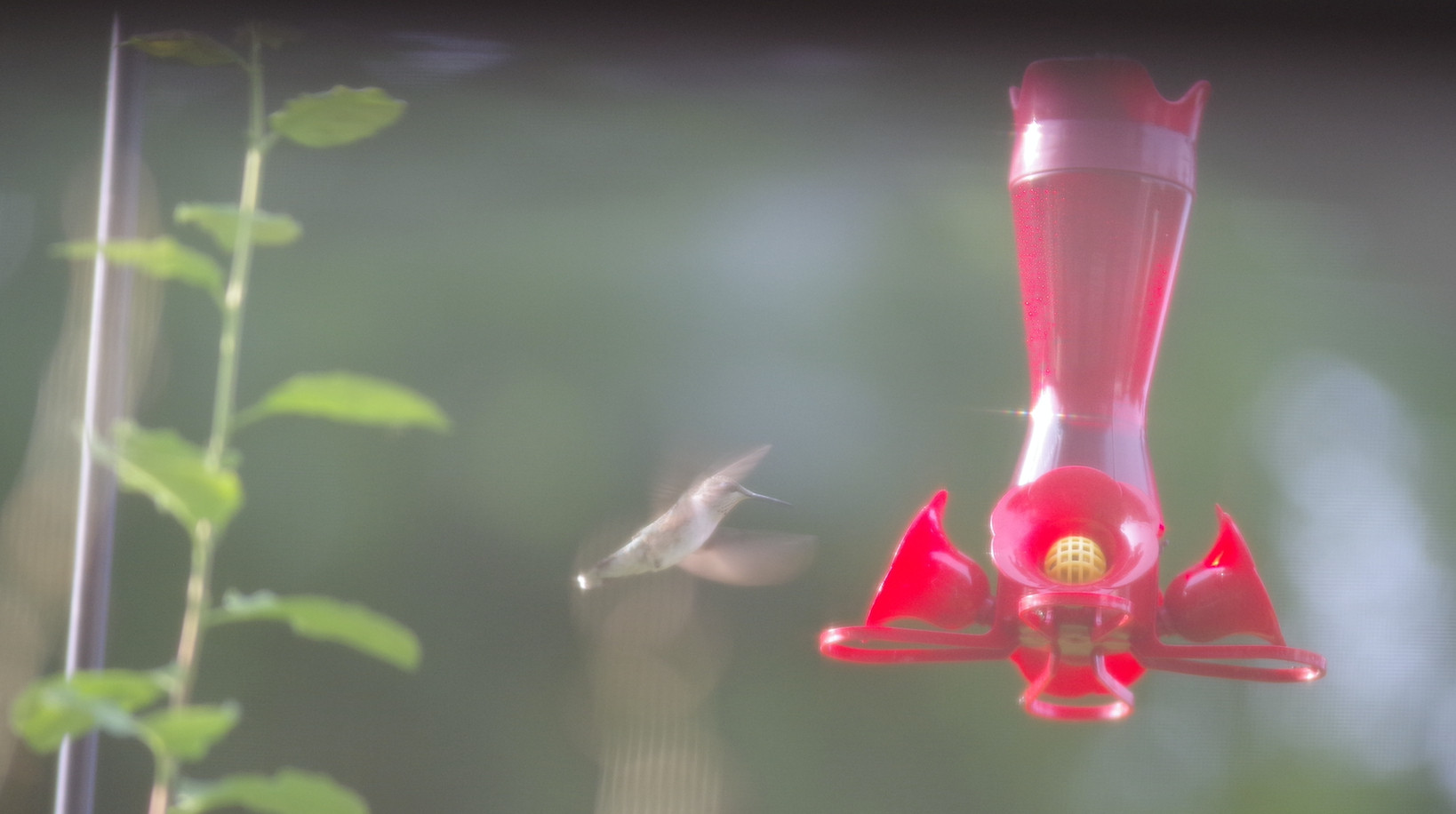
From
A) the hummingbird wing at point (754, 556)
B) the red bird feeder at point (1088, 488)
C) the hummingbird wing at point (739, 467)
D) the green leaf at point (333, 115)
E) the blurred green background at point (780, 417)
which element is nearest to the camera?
the green leaf at point (333, 115)

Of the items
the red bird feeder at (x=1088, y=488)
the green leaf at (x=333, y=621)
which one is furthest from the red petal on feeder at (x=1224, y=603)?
the green leaf at (x=333, y=621)

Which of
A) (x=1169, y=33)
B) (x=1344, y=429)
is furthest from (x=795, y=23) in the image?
(x=1344, y=429)

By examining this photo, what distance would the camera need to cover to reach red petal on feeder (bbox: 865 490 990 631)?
1096 millimetres

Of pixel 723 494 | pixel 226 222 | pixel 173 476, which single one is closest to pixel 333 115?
pixel 226 222

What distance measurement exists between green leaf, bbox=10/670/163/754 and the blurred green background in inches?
99.7

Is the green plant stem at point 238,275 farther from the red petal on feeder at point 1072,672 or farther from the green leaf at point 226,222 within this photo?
the red petal on feeder at point 1072,672

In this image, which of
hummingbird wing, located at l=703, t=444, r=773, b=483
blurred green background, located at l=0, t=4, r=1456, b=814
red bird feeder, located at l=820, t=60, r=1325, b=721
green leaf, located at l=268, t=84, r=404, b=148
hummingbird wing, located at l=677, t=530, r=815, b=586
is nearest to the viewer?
green leaf, located at l=268, t=84, r=404, b=148

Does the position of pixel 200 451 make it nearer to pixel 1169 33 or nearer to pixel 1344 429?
pixel 1169 33

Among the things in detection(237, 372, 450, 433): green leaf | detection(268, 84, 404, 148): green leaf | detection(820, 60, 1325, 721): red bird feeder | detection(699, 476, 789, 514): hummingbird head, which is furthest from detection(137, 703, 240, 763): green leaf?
detection(699, 476, 789, 514): hummingbird head

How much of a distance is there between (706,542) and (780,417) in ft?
5.99

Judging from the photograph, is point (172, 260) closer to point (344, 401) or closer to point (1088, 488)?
point (344, 401)

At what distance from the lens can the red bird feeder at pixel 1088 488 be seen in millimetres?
1042

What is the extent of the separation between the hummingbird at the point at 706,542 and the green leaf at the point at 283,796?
0.89m

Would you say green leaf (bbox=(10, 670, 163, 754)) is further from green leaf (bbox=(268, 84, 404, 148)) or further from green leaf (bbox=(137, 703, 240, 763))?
green leaf (bbox=(268, 84, 404, 148))
